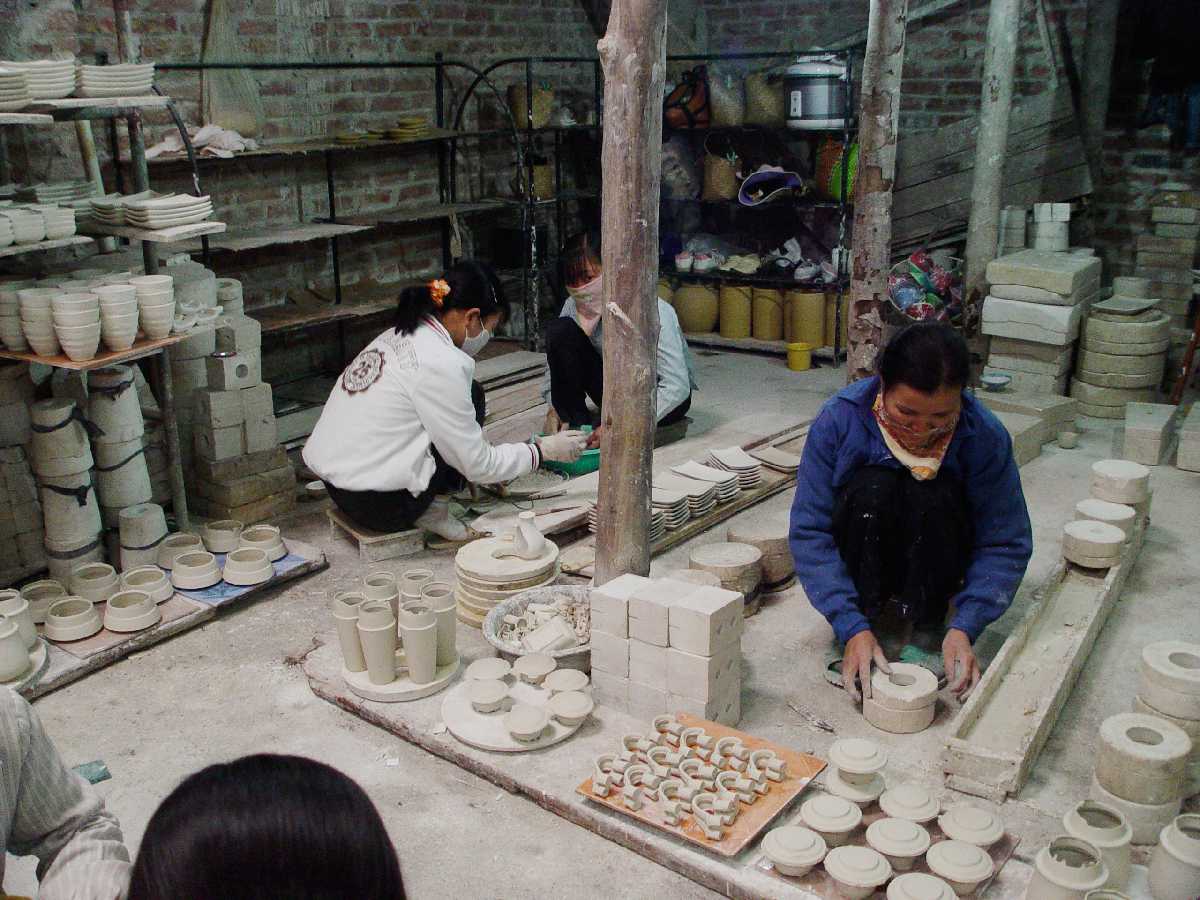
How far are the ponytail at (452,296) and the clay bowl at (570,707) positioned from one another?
182cm

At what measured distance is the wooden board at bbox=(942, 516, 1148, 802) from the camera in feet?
10.2

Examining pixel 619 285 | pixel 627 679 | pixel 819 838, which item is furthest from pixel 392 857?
pixel 619 285

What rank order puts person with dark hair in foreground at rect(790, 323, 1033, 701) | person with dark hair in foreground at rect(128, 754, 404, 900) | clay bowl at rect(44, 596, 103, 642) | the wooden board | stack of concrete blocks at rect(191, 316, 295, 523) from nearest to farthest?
person with dark hair in foreground at rect(128, 754, 404, 900) → the wooden board → person with dark hair in foreground at rect(790, 323, 1033, 701) → clay bowl at rect(44, 596, 103, 642) → stack of concrete blocks at rect(191, 316, 295, 523)

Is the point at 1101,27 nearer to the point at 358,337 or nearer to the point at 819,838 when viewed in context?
the point at 358,337

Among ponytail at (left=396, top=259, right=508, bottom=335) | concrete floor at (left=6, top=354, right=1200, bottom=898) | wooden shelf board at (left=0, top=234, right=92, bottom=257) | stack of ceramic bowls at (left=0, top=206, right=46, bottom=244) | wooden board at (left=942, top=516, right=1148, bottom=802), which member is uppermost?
stack of ceramic bowls at (left=0, top=206, right=46, bottom=244)

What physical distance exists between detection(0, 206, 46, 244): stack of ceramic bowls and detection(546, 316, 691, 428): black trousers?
2.36 meters

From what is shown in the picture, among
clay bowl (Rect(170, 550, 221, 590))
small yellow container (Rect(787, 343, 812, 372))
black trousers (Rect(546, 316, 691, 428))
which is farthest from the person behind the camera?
small yellow container (Rect(787, 343, 812, 372))

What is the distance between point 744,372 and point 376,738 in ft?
15.8

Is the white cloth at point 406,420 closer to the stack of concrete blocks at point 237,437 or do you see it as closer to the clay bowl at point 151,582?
the stack of concrete blocks at point 237,437

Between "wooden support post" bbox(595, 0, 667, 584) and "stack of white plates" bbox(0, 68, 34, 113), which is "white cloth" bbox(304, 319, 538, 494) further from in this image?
"stack of white plates" bbox(0, 68, 34, 113)

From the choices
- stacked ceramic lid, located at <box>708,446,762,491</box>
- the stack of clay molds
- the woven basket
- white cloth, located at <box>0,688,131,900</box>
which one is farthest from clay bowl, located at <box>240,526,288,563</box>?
the woven basket

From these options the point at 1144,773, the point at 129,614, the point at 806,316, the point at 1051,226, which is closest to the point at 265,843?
the point at 1144,773

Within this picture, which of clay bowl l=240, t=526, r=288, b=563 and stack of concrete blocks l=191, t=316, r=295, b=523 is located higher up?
stack of concrete blocks l=191, t=316, r=295, b=523

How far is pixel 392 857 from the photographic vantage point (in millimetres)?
1236
